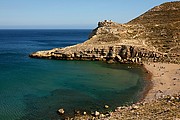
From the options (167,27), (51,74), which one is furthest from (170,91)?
(167,27)

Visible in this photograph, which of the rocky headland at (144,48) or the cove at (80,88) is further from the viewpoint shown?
A: the rocky headland at (144,48)

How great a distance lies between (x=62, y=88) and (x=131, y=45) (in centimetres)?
3446

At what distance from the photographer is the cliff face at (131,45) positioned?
234 ft

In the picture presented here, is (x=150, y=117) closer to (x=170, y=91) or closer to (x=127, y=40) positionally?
(x=170, y=91)

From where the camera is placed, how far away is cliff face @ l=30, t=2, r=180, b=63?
71.4 m

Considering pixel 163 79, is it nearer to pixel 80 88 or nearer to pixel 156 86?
pixel 156 86

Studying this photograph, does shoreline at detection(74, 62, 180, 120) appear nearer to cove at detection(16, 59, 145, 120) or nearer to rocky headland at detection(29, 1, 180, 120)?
rocky headland at detection(29, 1, 180, 120)

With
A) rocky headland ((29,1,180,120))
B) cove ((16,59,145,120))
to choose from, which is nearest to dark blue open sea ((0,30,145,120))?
cove ((16,59,145,120))

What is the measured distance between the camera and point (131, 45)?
7350cm

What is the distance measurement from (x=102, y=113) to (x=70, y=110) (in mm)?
4148

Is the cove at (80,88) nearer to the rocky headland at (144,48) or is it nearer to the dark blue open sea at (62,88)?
the dark blue open sea at (62,88)

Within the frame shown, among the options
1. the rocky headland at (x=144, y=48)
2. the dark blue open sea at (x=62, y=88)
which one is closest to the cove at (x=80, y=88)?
the dark blue open sea at (x=62, y=88)

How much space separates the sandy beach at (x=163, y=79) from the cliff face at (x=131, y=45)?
20.4 feet

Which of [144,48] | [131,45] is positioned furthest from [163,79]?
[131,45]
